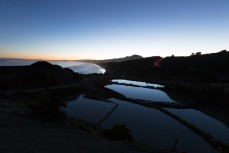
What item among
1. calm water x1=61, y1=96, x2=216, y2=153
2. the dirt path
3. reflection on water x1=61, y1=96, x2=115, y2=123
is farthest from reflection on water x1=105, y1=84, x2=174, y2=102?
the dirt path

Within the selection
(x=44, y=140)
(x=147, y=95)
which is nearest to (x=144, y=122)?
(x=44, y=140)

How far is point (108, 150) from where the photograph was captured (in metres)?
14.8

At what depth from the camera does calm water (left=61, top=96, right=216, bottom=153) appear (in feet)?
75.0

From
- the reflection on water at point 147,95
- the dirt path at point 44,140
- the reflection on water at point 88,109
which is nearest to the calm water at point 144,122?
the reflection on water at point 88,109

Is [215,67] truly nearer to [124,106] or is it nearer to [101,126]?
[124,106]

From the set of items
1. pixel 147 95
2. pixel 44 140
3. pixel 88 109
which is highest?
pixel 44 140

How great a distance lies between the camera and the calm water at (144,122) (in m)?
22.9

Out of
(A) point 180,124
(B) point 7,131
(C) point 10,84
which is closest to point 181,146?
(A) point 180,124

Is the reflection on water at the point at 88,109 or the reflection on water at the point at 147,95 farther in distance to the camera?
the reflection on water at the point at 147,95

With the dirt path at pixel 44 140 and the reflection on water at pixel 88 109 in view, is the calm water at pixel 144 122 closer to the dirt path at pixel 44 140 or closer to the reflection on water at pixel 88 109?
the reflection on water at pixel 88 109

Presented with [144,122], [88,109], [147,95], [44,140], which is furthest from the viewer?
[147,95]

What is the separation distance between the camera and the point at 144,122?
2953cm

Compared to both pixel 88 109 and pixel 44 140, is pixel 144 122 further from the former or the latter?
pixel 44 140

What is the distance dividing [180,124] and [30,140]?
21120 millimetres
